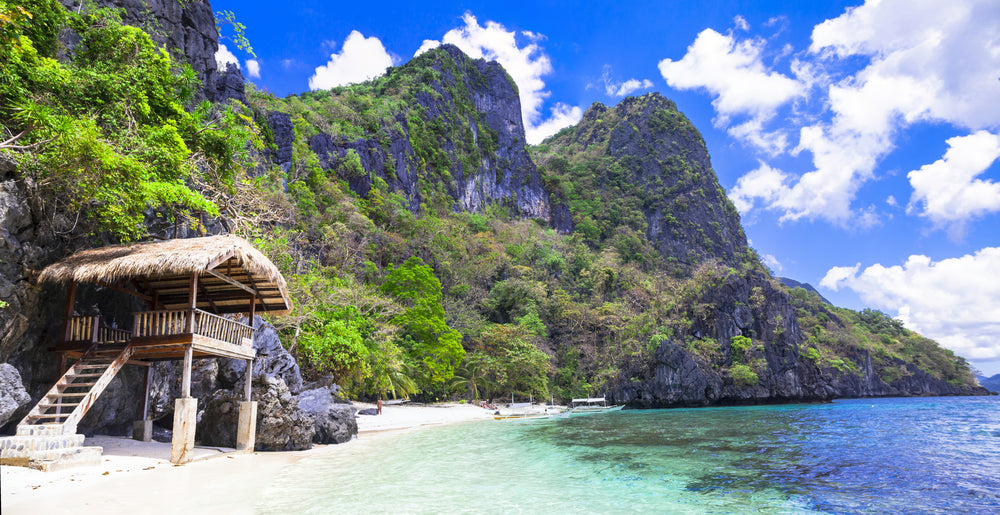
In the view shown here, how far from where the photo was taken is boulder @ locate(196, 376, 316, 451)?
10.4 m

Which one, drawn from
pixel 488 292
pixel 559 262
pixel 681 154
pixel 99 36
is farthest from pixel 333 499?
pixel 681 154

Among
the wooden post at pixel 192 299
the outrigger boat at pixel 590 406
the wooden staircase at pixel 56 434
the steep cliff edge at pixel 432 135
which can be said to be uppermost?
the steep cliff edge at pixel 432 135

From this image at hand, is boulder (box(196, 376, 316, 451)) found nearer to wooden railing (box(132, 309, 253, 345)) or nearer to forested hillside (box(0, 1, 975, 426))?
wooden railing (box(132, 309, 253, 345))

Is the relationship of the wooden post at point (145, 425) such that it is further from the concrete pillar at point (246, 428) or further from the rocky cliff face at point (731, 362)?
the rocky cliff face at point (731, 362)

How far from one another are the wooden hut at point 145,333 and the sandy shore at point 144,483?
59 centimetres

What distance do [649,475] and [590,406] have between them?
22.5 m

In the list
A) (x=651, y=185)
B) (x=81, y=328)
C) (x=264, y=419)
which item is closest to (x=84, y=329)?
(x=81, y=328)

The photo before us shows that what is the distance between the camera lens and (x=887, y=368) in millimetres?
52375

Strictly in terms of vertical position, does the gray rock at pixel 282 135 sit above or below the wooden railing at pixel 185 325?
above

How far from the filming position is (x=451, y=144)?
52.0 meters

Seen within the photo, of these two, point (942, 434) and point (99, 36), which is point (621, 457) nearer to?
point (942, 434)

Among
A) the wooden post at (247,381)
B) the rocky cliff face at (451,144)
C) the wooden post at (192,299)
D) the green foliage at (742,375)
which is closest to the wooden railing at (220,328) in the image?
the wooden post at (192,299)

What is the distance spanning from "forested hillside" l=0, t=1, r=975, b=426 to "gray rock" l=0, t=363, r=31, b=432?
0.75m

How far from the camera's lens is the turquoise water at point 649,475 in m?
6.58
